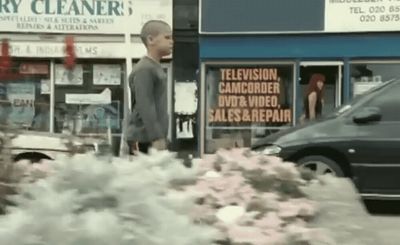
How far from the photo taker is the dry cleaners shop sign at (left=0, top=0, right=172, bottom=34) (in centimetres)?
1753

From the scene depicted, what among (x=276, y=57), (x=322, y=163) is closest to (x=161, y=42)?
(x=322, y=163)

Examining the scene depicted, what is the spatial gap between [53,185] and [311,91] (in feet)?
44.4

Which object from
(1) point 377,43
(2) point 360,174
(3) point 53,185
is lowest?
(2) point 360,174

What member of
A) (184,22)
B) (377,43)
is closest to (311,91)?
(377,43)

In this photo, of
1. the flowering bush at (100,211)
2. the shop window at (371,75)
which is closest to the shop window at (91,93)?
the shop window at (371,75)

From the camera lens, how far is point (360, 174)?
10273 millimetres

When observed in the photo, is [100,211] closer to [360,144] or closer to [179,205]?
[179,205]

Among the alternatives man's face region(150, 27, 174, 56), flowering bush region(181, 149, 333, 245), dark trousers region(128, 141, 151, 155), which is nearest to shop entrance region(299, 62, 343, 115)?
man's face region(150, 27, 174, 56)

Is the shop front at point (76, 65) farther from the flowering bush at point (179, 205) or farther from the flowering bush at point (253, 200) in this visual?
the flowering bush at point (179, 205)

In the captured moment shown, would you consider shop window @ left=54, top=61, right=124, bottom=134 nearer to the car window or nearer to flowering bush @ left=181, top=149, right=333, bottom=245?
the car window

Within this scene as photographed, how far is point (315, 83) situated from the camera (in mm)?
16234

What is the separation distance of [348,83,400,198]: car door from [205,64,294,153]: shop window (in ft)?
20.0

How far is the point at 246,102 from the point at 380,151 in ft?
21.9

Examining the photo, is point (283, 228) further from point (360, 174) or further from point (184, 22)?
point (184, 22)
